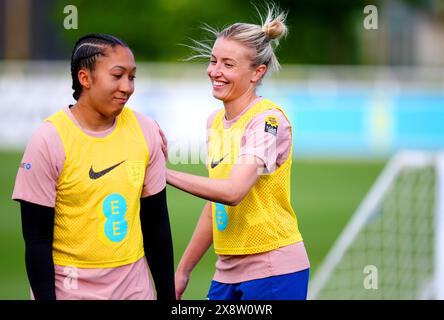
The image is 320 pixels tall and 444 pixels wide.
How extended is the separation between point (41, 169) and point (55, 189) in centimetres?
11

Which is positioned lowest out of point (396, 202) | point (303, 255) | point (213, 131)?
point (396, 202)

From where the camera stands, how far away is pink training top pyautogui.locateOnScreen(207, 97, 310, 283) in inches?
190

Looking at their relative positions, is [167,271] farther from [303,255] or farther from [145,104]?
[145,104]

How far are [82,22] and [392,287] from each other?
29.1 meters

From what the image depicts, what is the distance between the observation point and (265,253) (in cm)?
496

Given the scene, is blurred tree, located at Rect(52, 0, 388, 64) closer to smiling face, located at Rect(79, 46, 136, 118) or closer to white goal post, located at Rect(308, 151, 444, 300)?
white goal post, located at Rect(308, 151, 444, 300)

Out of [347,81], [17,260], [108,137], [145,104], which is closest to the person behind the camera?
[108,137]

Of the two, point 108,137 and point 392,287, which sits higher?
point 108,137

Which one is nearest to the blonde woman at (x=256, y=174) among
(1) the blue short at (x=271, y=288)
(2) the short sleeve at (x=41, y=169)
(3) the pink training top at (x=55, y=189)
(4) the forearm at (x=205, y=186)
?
(1) the blue short at (x=271, y=288)

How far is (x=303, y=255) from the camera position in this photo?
504 centimetres

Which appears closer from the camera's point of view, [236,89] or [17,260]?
[236,89]

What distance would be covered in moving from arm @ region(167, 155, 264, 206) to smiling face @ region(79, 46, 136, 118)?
0.49 m

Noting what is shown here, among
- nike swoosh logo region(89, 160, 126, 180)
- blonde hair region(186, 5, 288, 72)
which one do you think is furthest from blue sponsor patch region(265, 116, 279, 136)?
nike swoosh logo region(89, 160, 126, 180)

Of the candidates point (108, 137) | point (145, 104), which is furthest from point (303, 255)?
point (145, 104)
